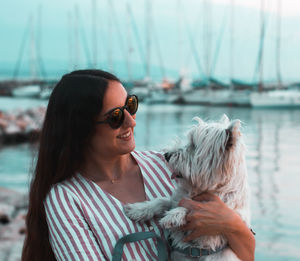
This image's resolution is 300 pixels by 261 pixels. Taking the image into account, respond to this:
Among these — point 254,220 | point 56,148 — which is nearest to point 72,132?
point 56,148

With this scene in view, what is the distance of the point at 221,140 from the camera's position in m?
1.92

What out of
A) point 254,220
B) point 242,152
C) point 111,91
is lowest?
point 254,220

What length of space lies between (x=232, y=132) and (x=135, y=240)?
0.60 meters

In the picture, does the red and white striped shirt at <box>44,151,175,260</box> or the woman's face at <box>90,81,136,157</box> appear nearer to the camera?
the red and white striped shirt at <box>44,151,175,260</box>

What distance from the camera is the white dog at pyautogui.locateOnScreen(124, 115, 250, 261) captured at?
74.9 inches

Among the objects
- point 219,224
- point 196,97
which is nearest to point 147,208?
point 219,224

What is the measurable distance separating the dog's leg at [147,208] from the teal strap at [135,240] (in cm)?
9

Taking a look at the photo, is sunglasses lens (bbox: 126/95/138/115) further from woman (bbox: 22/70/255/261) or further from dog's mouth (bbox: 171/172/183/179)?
dog's mouth (bbox: 171/172/183/179)

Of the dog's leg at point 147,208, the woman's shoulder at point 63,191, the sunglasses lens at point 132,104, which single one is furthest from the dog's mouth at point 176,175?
the woman's shoulder at point 63,191

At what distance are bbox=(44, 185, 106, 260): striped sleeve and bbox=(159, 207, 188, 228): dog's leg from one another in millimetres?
333

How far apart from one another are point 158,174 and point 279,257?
392 centimetres

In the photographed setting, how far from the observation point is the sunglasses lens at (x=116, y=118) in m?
1.84

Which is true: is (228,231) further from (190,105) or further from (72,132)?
(190,105)

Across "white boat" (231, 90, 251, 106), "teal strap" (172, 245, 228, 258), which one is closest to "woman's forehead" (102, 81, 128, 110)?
"teal strap" (172, 245, 228, 258)
